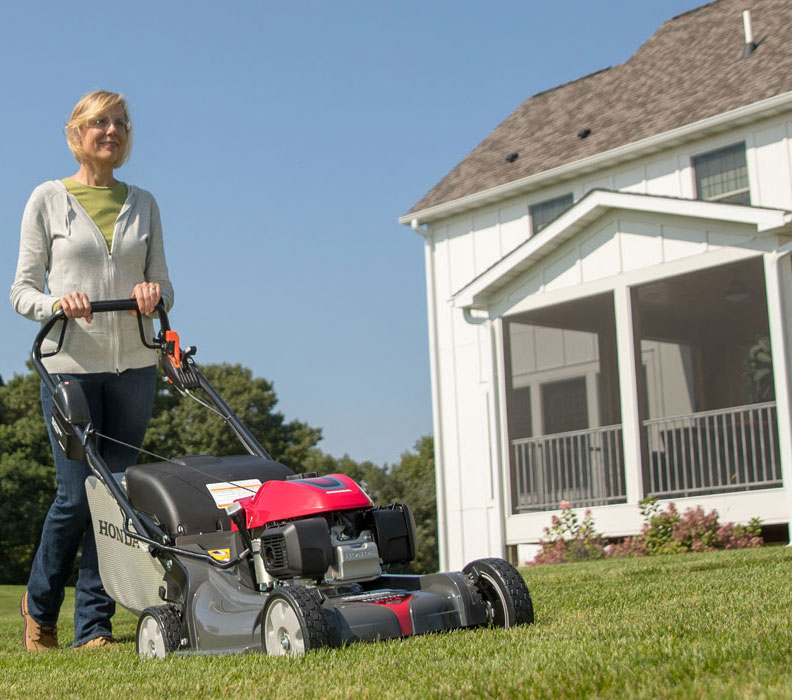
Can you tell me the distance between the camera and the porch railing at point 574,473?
545 inches

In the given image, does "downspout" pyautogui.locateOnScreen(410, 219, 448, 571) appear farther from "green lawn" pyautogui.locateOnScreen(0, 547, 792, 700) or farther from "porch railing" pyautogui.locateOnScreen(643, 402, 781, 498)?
"green lawn" pyautogui.locateOnScreen(0, 547, 792, 700)

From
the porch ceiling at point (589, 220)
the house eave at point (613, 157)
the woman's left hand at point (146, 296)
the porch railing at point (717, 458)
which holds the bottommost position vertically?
the porch railing at point (717, 458)

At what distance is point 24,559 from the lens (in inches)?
1523

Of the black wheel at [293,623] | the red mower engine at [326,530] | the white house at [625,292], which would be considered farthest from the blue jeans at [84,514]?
the white house at [625,292]

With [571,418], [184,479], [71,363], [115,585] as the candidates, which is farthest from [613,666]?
[571,418]

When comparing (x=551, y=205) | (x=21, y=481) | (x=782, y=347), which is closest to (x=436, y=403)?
(x=551, y=205)

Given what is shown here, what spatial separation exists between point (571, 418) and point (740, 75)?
19.7ft

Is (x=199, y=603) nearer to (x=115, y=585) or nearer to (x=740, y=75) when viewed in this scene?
(x=115, y=585)

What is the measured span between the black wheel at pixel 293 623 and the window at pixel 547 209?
514 inches

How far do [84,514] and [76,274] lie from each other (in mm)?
1113

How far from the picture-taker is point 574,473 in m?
13.8

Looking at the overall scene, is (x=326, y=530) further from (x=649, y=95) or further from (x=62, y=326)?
(x=649, y=95)

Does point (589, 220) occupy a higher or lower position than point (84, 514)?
higher

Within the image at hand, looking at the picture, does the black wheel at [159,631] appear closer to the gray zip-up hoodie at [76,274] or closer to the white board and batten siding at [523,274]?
the gray zip-up hoodie at [76,274]
